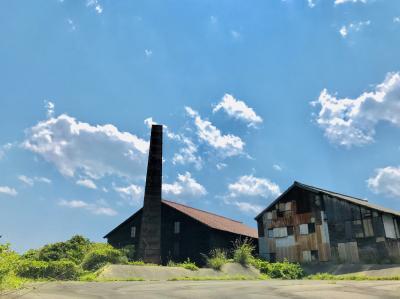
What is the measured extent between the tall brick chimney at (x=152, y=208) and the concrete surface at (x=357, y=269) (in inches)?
534

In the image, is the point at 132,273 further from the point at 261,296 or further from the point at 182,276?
the point at 261,296

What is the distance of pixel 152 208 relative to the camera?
1409 inches

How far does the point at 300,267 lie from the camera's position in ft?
111

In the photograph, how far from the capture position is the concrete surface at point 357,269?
27.8 metres

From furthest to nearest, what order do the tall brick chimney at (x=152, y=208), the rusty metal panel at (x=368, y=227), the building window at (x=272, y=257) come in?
the building window at (x=272, y=257), the tall brick chimney at (x=152, y=208), the rusty metal panel at (x=368, y=227)

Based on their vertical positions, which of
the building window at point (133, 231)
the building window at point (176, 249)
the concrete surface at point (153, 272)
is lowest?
the concrete surface at point (153, 272)

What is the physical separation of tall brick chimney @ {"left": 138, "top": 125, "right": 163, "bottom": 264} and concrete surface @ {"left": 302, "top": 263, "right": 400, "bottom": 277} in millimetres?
13568

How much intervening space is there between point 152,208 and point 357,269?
1823cm

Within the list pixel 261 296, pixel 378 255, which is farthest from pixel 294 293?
pixel 378 255

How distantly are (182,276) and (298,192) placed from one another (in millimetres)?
16212

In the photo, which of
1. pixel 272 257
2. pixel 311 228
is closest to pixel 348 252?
pixel 311 228

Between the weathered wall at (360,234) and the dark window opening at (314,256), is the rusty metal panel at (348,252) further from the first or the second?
the dark window opening at (314,256)

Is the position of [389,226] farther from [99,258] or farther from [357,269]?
[99,258]

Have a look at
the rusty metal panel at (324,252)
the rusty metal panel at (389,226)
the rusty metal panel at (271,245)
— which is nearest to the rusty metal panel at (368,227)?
the rusty metal panel at (389,226)
